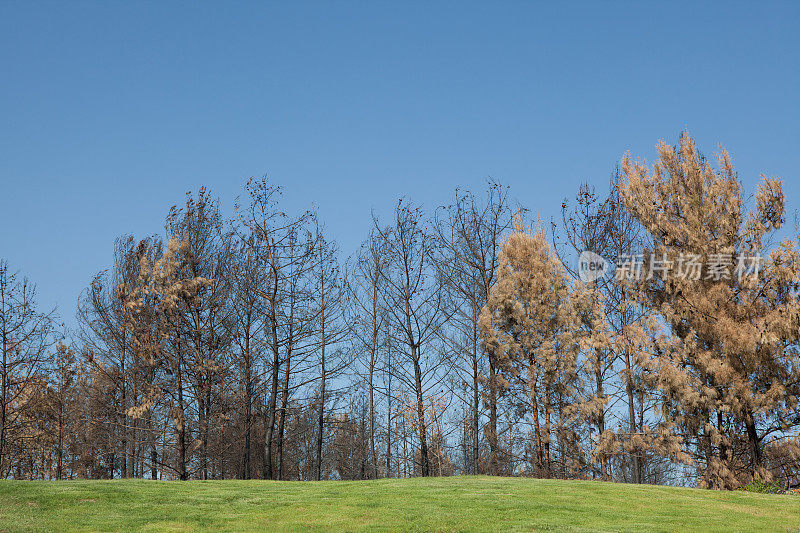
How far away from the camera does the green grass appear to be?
10.8 meters

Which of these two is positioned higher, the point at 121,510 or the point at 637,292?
the point at 637,292

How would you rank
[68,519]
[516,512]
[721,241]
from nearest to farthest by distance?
[68,519]
[516,512]
[721,241]

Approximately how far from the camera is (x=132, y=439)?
2008 centimetres

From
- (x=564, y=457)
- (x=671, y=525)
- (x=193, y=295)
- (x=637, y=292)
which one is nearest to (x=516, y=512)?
(x=671, y=525)

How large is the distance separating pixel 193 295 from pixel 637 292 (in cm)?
1321

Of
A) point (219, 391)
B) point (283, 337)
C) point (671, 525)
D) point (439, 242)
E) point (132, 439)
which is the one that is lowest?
point (671, 525)

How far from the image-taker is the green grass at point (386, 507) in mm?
10773

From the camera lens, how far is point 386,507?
40.1ft

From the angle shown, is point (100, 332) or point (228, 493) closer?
point (228, 493)

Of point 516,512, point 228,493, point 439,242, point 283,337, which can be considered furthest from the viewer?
point 439,242

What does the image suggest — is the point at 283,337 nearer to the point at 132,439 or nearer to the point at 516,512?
the point at 132,439

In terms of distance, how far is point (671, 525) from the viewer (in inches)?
433

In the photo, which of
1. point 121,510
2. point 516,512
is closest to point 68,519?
point 121,510

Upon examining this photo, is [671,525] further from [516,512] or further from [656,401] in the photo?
[656,401]
